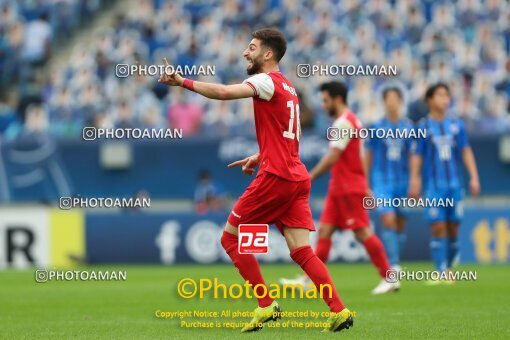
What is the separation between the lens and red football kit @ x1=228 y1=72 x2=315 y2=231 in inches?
378

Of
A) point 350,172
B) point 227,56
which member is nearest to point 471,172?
point 350,172

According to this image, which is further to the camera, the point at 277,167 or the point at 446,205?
the point at 446,205

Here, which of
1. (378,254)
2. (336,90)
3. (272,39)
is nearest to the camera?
(272,39)

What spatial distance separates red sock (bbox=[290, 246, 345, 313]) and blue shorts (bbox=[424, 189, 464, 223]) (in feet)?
19.8

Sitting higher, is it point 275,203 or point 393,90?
point 393,90

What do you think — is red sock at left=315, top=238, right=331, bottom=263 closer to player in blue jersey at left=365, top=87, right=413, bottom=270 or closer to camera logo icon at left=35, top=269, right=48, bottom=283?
player in blue jersey at left=365, top=87, right=413, bottom=270

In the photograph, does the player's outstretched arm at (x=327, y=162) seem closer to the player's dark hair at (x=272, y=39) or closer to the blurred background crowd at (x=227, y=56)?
the player's dark hair at (x=272, y=39)

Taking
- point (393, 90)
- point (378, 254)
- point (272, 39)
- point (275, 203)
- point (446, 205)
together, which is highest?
point (272, 39)

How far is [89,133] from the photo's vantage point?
2020cm

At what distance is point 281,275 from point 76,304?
15.7 feet

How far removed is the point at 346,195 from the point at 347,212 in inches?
7.9

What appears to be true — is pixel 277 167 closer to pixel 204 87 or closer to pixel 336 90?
pixel 204 87

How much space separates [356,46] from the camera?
2527 centimetres

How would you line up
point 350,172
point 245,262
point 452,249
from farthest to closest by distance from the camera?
point 452,249
point 350,172
point 245,262
